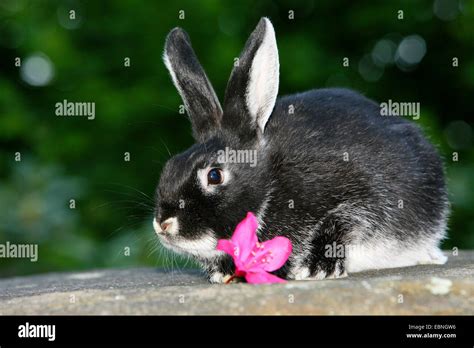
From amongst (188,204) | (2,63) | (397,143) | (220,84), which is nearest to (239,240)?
(188,204)

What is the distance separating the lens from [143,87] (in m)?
12.7

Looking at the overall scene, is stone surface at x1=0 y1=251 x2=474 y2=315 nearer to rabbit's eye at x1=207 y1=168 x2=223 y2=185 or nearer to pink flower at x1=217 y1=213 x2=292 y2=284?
pink flower at x1=217 y1=213 x2=292 y2=284

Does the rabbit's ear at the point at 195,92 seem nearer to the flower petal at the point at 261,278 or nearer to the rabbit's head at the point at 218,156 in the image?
the rabbit's head at the point at 218,156

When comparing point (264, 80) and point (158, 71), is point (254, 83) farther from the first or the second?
point (158, 71)

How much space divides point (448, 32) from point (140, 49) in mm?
5201

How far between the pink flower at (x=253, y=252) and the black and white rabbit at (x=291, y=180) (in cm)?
26

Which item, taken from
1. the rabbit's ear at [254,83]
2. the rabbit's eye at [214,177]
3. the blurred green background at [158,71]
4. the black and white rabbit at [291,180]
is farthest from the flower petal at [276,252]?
the blurred green background at [158,71]

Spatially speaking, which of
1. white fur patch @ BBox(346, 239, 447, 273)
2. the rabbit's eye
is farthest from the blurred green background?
the rabbit's eye

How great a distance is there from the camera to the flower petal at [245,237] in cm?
539

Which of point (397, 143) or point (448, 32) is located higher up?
point (448, 32)

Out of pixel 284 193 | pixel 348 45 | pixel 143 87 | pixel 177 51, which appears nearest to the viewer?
pixel 284 193

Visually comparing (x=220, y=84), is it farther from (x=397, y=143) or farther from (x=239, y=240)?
(x=239, y=240)

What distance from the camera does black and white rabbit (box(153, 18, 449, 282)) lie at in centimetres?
570

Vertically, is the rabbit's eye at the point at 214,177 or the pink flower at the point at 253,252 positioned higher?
the rabbit's eye at the point at 214,177
